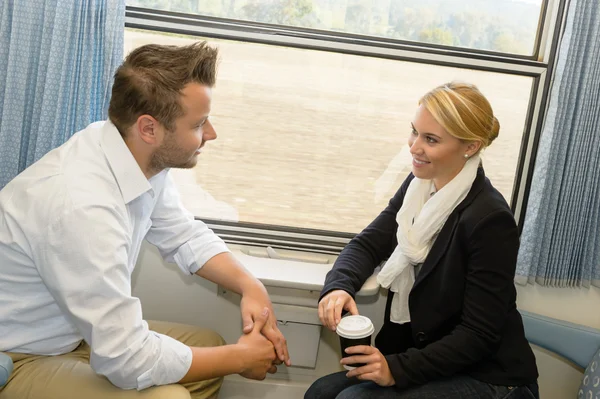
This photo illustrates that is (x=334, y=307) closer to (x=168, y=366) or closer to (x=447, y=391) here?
(x=447, y=391)

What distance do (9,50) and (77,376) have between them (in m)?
1.15

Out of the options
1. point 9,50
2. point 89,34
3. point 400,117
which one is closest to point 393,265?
point 400,117

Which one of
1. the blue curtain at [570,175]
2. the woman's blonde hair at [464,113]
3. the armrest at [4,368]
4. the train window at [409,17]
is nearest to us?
the armrest at [4,368]

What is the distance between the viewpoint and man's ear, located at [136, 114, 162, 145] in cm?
165

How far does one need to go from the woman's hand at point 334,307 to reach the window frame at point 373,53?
0.64 meters

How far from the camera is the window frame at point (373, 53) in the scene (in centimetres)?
240

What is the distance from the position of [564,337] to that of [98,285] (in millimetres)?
1739

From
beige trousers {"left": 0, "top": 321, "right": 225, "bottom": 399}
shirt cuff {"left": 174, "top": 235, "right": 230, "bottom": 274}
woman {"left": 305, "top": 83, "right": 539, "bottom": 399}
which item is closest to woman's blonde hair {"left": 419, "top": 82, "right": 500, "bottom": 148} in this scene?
woman {"left": 305, "top": 83, "right": 539, "bottom": 399}

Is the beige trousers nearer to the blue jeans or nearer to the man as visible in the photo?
the man

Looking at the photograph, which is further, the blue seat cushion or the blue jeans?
the blue seat cushion

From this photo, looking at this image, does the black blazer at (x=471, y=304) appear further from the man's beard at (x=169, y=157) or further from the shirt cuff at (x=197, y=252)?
the man's beard at (x=169, y=157)

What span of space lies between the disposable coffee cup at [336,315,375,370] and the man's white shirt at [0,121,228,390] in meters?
0.40

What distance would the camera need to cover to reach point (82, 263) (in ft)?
4.83

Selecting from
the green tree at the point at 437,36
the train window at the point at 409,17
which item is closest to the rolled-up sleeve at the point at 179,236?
the train window at the point at 409,17
